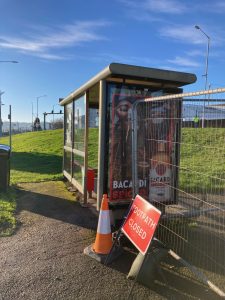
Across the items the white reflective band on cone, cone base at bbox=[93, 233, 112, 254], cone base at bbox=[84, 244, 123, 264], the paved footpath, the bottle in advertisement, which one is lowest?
the paved footpath

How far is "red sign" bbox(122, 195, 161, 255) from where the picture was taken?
12.8 ft

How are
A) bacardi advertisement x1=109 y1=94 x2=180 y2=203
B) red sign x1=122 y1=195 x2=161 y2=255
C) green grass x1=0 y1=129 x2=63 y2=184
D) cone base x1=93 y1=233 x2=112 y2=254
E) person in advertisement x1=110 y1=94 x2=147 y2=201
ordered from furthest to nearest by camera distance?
green grass x1=0 y1=129 x2=63 y2=184 < person in advertisement x1=110 y1=94 x2=147 y2=201 < bacardi advertisement x1=109 y1=94 x2=180 y2=203 < cone base x1=93 y1=233 x2=112 y2=254 < red sign x1=122 y1=195 x2=161 y2=255

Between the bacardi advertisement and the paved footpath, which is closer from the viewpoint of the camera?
the paved footpath

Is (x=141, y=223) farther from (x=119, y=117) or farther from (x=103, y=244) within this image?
(x=119, y=117)

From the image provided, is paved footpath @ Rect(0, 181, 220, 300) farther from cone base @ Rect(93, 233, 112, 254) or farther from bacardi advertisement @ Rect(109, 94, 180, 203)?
bacardi advertisement @ Rect(109, 94, 180, 203)

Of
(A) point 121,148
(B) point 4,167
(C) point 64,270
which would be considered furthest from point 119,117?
(B) point 4,167

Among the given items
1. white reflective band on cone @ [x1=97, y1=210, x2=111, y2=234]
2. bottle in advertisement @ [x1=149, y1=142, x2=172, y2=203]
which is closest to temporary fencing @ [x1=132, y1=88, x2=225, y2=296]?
bottle in advertisement @ [x1=149, y1=142, x2=172, y2=203]

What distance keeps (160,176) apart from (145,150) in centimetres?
56

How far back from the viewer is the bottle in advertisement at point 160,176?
5566 millimetres

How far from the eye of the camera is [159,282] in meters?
4.06

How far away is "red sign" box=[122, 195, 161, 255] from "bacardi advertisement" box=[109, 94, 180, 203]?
110cm

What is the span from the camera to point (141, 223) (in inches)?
165

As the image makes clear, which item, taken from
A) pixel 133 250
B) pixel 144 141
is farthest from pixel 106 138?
pixel 133 250

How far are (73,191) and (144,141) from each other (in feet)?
13.0
